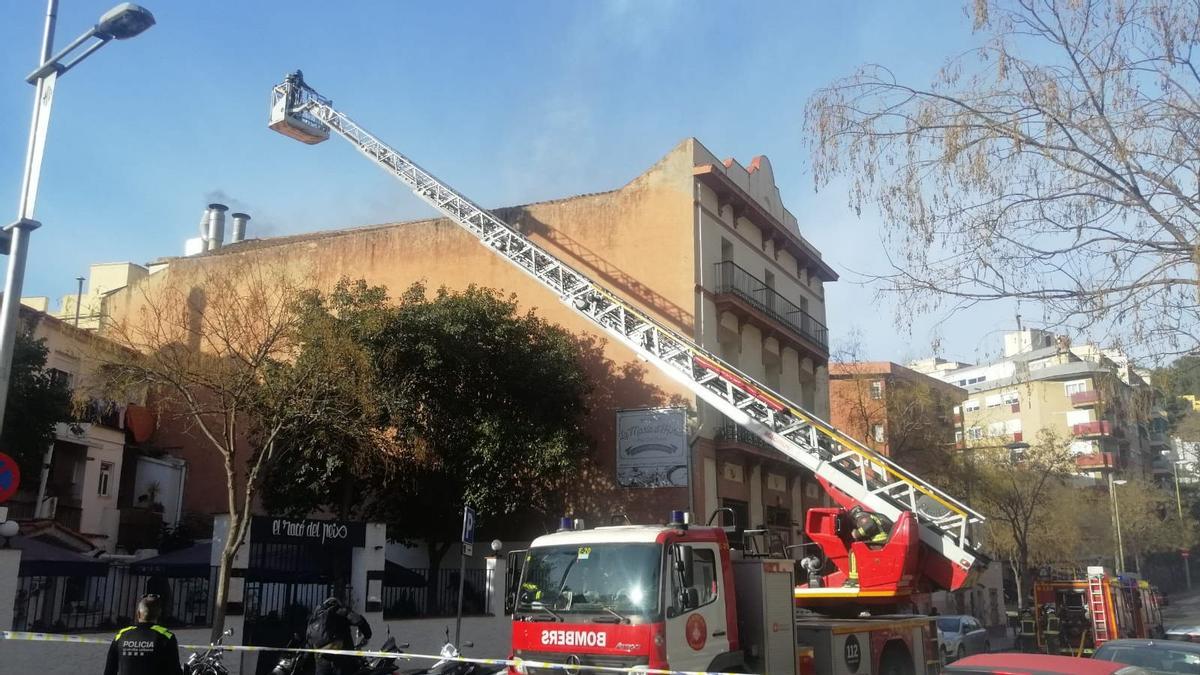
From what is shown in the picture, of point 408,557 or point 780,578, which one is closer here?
point 780,578

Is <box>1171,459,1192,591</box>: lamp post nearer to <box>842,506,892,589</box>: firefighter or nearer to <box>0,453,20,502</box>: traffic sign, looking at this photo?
<box>842,506,892,589</box>: firefighter

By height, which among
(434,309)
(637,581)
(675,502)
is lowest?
(637,581)

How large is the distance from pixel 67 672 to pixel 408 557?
16930mm

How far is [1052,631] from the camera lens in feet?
79.8

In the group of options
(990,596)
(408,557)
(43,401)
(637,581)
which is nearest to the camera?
(637,581)

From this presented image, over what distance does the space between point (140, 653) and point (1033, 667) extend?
6.81 m

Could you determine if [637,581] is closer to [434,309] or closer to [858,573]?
[858,573]

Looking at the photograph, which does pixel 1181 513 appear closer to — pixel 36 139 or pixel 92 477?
pixel 92 477

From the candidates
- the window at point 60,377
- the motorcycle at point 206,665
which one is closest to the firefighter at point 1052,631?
the motorcycle at point 206,665

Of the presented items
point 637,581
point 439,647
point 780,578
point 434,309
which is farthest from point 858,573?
point 434,309

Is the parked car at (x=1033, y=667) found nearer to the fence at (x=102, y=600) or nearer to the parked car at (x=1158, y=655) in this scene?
the parked car at (x=1158, y=655)

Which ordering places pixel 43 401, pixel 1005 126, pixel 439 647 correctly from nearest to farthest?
1. pixel 1005 126
2. pixel 439 647
3. pixel 43 401

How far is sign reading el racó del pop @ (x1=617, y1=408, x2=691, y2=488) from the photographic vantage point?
1078 inches

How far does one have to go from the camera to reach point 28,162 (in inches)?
434
